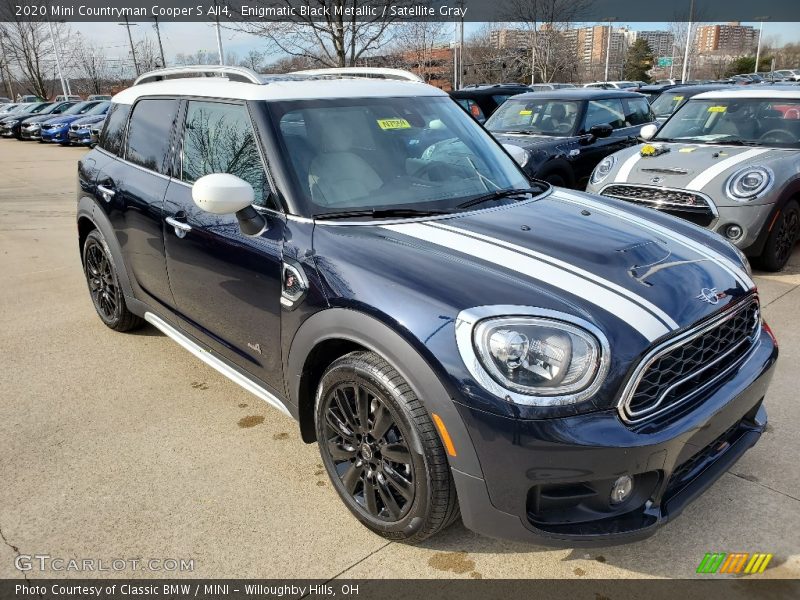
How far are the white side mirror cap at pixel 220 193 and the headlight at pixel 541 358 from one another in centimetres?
112

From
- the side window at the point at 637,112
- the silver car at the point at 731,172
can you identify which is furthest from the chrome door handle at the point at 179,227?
the side window at the point at 637,112

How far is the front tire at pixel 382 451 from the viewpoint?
214 centimetres

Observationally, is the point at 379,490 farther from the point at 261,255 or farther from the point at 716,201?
the point at 716,201

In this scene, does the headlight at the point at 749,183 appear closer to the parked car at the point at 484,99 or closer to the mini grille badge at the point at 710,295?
the mini grille badge at the point at 710,295

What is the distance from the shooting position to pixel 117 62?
184 ft

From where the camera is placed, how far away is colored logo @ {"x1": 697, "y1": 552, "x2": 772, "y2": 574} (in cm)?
230

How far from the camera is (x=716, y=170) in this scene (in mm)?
5598

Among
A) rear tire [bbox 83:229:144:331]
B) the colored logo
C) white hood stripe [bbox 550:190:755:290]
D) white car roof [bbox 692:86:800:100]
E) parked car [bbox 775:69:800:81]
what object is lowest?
parked car [bbox 775:69:800:81]

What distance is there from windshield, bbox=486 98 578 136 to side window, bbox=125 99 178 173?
18.3ft

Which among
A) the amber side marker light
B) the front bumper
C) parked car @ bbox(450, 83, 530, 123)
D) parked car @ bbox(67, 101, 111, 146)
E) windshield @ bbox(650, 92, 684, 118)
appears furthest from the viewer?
parked car @ bbox(67, 101, 111, 146)

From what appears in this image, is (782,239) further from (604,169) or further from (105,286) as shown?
(105,286)

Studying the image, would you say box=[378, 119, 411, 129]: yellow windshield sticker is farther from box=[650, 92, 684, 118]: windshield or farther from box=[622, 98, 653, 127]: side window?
box=[650, 92, 684, 118]: windshield

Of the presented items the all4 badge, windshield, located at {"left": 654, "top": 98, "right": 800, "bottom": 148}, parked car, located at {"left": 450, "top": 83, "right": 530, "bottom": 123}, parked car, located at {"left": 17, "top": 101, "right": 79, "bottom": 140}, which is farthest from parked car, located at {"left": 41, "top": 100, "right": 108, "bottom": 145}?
the all4 badge

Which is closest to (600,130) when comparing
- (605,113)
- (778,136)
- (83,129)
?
(605,113)
